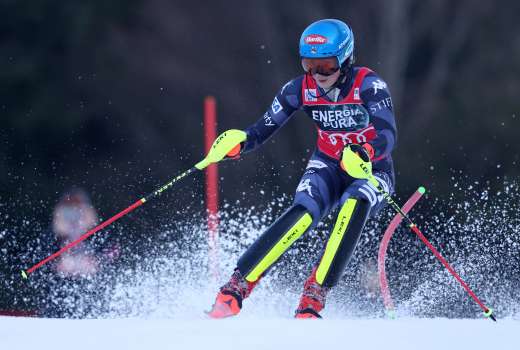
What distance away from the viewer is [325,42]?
4805mm

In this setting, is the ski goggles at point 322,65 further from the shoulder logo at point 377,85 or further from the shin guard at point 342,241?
the shin guard at point 342,241

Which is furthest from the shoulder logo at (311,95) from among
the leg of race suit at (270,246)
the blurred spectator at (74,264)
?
the blurred spectator at (74,264)

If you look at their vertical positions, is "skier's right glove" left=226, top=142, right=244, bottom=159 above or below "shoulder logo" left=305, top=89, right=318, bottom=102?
below

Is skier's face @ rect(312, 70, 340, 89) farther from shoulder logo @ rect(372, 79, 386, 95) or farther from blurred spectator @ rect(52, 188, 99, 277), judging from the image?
blurred spectator @ rect(52, 188, 99, 277)

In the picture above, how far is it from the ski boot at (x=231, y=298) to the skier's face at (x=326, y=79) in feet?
3.07

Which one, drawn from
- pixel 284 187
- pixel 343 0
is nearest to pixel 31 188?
pixel 284 187

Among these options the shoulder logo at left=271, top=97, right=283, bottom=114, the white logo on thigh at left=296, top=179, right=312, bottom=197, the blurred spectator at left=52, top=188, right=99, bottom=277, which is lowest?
the white logo on thigh at left=296, top=179, right=312, bottom=197

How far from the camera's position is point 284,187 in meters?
13.3

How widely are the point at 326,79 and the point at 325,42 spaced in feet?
0.66

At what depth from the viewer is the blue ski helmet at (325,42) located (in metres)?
4.81

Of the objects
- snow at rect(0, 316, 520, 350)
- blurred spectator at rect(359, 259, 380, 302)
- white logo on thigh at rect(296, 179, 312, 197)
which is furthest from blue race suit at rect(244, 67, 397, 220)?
blurred spectator at rect(359, 259, 380, 302)

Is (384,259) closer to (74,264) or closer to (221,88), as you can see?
(74,264)

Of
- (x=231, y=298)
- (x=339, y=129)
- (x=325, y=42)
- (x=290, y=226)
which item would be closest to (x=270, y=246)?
(x=290, y=226)

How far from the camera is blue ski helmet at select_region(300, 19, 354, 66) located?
4.81 m
